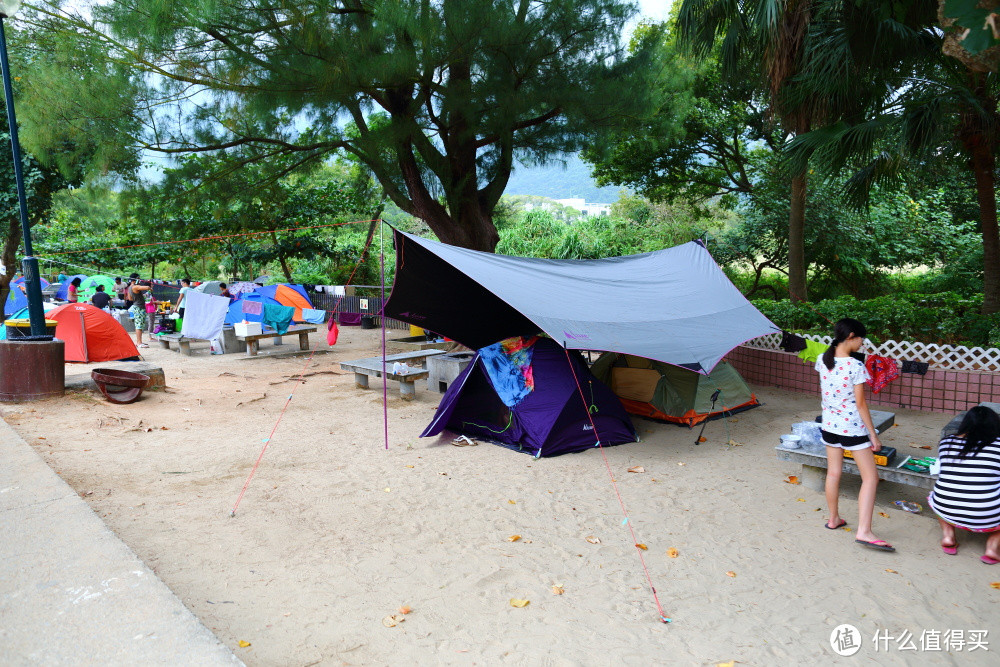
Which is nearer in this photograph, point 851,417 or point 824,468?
point 851,417

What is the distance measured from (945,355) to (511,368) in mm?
4961

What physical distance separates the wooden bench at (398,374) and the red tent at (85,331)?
470cm

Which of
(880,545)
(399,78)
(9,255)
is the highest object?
(399,78)

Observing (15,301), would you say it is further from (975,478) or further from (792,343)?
(975,478)

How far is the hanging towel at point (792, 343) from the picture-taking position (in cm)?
818

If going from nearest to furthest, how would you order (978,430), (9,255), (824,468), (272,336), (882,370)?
(978,430), (824,468), (882,370), (272,336), (9,255)

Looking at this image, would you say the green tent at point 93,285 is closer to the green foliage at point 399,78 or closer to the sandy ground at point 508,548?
the green foliage at point 399,78

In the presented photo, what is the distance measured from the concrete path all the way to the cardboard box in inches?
310

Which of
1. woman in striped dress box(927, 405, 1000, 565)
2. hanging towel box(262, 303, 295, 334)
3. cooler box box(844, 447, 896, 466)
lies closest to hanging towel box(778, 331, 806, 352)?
cooler box box(844, 447, 896, 466)

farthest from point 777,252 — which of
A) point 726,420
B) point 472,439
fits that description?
point 472,439

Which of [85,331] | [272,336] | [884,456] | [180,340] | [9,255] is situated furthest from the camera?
[9,255]

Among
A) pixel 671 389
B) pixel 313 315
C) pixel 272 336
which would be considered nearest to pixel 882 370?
pixel 671 389

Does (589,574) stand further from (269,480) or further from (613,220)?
(613,220)

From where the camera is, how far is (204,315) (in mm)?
12266
